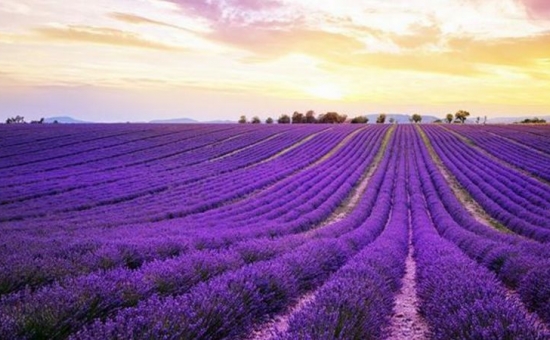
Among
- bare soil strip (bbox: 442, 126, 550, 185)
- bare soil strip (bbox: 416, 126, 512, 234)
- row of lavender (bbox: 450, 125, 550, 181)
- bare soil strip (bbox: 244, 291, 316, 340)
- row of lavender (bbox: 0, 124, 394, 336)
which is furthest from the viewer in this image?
row of lavender (bbox: 450, 125, 550, 181)

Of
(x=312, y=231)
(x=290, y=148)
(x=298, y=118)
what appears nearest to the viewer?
(x=312, y=231)

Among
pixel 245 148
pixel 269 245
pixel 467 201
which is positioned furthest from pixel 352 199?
pixel 245 148

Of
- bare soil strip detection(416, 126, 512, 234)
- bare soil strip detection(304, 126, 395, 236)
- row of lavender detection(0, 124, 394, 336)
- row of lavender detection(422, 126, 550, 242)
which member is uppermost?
row of lavender detection(0, 124, 394, 336)

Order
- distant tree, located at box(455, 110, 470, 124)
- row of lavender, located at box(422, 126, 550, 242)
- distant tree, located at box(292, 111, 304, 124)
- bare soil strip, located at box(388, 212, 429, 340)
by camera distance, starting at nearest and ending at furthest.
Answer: bare soil strip, located at box(388, 212, 429, 340) → row of lavender, located at box(422, 126, 550, 242) → distant tree, located at box(292, 111, 304, 124) → distant tree, located at box(455, 110, 470, 124)

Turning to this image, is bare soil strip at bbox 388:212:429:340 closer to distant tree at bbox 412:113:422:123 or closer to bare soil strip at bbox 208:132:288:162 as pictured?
bare soil strip at bbox 208:132:288:162

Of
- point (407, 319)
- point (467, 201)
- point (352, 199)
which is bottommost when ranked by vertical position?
point (352, 199)

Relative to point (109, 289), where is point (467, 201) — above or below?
below

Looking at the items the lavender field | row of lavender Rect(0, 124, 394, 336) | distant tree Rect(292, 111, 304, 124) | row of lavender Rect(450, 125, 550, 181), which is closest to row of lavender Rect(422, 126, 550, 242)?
the lavender field

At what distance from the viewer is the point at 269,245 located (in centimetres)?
701

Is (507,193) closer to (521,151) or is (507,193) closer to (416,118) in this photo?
(521,151)

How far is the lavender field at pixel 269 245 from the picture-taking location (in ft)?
→ 11.1

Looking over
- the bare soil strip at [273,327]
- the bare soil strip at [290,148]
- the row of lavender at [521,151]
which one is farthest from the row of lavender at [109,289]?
the bare soil strip at [290,148]

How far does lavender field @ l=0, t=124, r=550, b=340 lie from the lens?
3.37 m

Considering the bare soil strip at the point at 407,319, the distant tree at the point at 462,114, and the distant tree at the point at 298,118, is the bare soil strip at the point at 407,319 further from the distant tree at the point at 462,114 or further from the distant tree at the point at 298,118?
the distant tree at the point at 462,114
